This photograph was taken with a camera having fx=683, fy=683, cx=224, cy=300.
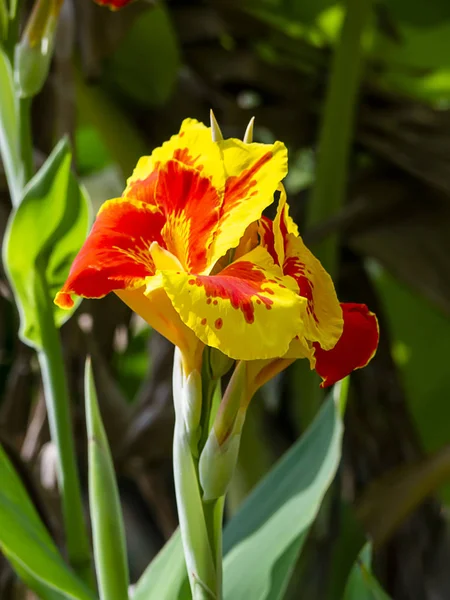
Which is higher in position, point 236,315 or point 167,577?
point 236,315

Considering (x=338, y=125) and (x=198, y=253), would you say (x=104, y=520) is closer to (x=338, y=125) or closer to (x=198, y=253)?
(x=198, y=253)

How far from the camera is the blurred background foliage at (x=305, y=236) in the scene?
0.57m

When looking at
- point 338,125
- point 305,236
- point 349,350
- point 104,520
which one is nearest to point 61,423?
point 104,520

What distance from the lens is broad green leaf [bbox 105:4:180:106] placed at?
2.06 feet

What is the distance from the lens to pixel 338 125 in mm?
694

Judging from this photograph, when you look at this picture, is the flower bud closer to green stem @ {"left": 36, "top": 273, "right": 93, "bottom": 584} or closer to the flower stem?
the flower stem

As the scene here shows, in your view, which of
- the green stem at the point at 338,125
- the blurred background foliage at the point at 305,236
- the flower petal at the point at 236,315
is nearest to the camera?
the flower petal at the point at 236,315

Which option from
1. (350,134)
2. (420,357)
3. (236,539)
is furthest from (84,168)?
(236,539)

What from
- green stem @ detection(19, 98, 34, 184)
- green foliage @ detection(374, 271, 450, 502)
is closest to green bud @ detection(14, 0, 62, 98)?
green stem @ detection(19, 98, 34, 184)

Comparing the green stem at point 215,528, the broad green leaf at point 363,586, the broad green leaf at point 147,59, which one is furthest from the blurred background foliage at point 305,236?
the green stem at point 215,528

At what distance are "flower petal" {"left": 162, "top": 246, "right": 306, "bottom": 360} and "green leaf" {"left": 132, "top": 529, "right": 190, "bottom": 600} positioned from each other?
0.16 m

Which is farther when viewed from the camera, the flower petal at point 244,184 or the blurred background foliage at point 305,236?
the blurred background foliage at point 305,236

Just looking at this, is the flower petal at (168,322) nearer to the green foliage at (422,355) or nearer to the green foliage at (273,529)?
the green foliage at (273,529)

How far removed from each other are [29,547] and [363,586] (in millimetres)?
168
